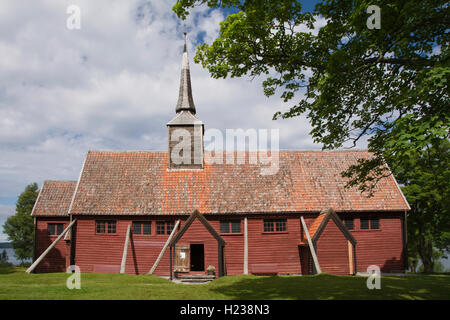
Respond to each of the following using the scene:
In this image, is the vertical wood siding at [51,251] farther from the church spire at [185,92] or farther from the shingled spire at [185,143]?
the church spire at [185,92]

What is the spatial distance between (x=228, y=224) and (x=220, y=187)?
316 centimetres

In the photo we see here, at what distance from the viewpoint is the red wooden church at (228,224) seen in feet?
76.6

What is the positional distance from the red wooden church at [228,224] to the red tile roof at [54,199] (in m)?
3.15

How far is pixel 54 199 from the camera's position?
29641mm

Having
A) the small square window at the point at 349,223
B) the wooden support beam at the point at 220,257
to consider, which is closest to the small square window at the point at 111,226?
the wooden support beam at the point at 220,257

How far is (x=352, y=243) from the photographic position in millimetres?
22594

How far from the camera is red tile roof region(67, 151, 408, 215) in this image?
83.1 ft

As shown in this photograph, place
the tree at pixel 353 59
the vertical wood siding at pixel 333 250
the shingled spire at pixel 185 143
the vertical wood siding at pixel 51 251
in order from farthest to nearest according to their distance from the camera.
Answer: the shingled spire at pixel 185 143, the vertical wood siding at pixel 51 251, the vertical wood siding at pixel 333 250, the tree at pixel 353 59

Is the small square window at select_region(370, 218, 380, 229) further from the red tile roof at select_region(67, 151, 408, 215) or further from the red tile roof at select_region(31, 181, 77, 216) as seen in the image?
the red tile roof at select_region(31, 181, 77, 216)

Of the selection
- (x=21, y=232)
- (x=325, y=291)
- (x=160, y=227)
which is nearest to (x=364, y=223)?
(x=325, y=291)

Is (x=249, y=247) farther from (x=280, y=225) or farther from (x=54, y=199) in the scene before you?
(x=54, y=199)
